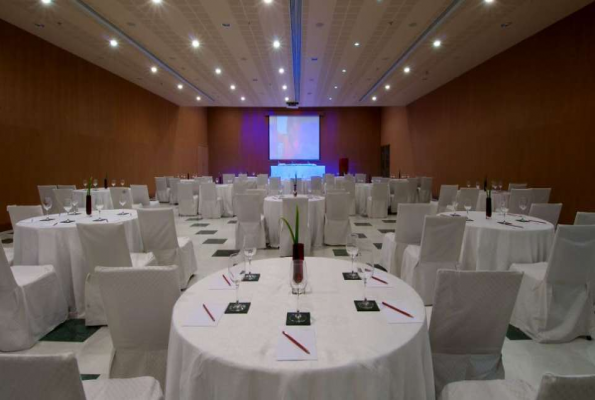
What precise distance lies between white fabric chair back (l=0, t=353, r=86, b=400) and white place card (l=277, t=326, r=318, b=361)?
596 millimetres

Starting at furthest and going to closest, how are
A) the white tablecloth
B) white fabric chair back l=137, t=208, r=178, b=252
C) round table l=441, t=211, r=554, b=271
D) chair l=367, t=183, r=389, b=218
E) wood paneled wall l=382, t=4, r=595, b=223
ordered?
1. chair l=367, t=183, r=389, b=218
2. the white tablecloth
3. wood paneled wall l=382, t=4, r=595, b=223
4. white fabric chair back l=137, t=208, r=178, b=252
5. round table l=441, t=211, r=554, b=271

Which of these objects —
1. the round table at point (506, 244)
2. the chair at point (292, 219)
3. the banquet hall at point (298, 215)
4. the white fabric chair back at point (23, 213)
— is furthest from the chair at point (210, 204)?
the round table at point (506, 244)

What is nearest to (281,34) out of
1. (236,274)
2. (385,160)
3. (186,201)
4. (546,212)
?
(186,201)

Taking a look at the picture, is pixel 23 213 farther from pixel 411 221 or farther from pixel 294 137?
pixel 294 137

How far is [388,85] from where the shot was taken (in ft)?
38.7

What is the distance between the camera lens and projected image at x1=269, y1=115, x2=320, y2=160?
1859 centimetres

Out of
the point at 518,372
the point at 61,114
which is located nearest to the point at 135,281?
the point at 518,372

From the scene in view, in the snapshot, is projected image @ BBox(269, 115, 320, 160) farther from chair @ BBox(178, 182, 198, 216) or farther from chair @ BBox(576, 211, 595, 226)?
chair @ BBox(576, 211, 595, 226)

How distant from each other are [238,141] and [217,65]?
943 centimetres

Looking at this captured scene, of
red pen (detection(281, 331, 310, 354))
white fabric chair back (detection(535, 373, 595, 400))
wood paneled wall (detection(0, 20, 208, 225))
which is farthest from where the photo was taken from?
wood paneled wall (detection(0, 20, 208, 225))

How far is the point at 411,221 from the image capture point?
4.06 m

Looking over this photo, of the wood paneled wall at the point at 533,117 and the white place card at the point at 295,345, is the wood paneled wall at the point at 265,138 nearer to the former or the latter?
the wood paneled wall at the point at 533,117

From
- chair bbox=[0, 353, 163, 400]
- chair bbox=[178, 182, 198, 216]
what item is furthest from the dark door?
chair bbox=[0, 353, 163, 400]

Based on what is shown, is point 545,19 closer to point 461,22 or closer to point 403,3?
point 461,22
